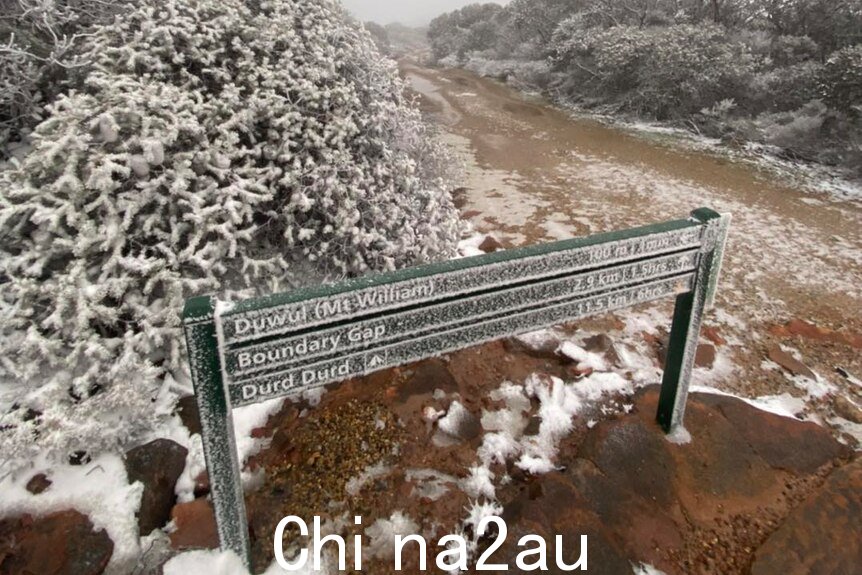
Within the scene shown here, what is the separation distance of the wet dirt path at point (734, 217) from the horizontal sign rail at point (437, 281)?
1.88 metres

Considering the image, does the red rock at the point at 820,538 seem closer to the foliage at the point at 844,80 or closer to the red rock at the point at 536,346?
the red rock at the point at 536,346

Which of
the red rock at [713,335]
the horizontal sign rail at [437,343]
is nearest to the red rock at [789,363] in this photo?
the red rock at [713,335]

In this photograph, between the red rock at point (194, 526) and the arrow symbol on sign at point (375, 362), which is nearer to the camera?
the arrow symbol on sign at point (375, 362)

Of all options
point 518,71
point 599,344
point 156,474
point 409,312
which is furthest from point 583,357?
point 518,71

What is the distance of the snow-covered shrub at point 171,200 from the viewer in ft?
9.77

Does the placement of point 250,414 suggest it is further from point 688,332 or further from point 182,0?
point 182,0

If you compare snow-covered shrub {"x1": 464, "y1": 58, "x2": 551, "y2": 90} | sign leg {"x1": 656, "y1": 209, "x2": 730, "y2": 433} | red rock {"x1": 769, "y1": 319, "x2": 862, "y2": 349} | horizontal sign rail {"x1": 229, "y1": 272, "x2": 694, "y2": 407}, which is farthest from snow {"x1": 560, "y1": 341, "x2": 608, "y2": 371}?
snow-covered shrub {"x1": 464, "y1": 58, "x2": 551, "y2": 90}

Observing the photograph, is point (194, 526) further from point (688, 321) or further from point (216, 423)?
point (688, 321)

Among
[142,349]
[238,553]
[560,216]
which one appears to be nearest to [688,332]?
[238,553]

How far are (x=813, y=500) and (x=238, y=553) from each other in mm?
2999

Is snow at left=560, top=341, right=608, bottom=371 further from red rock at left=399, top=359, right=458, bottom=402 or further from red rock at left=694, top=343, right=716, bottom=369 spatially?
red rock at left=399, top=359, right=458, bottom=402

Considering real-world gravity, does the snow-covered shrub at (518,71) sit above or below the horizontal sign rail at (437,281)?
above

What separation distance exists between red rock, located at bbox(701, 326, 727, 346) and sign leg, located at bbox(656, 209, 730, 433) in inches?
61.5

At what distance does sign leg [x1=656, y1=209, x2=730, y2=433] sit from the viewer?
8.61 ft
